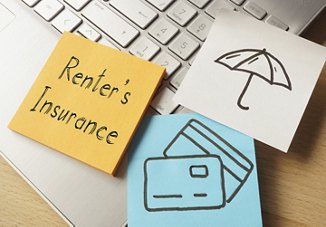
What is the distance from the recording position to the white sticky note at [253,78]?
38cm

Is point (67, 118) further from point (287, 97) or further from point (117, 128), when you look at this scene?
point (287, 97)

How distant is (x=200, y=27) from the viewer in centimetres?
Result: 42

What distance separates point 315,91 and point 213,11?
0.14 metres

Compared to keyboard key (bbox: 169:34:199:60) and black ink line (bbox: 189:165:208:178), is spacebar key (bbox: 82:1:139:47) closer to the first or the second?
keyboard key (bbox: 169:34:199:60)

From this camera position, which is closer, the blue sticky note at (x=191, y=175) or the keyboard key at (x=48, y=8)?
the blue sticky note at (x=191, y=175)

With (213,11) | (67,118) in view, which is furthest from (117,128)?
(213,11)

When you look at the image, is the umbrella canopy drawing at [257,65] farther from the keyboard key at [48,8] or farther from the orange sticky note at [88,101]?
the keyboard key at [48,8]

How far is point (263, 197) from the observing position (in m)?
0.36

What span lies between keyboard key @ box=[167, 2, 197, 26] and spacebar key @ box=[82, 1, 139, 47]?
0.04m

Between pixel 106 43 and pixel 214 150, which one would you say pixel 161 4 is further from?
pixel 214 150

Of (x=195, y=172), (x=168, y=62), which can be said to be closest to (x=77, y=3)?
(x=168, y=62)

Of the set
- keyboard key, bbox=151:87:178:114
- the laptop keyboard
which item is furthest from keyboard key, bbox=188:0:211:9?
keyboard key, bbox=151:87:178:114

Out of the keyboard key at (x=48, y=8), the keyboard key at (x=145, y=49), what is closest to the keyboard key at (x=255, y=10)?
the keyboard key at (x=145, y=49)

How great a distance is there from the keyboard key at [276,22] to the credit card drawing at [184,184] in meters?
0.16
